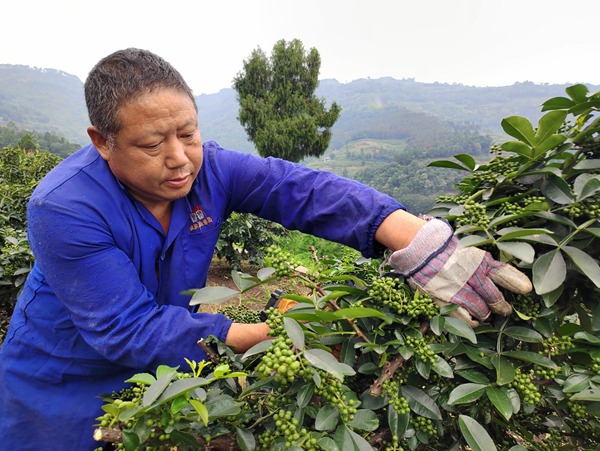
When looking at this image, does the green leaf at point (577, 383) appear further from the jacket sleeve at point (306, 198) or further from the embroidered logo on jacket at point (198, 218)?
the embroidered logo on jacket at point (198, 218)

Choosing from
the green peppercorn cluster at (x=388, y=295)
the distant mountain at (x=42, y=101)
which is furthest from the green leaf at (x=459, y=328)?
the distant mountain at (x=42, y=101)

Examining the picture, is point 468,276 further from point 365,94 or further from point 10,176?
point 365,94

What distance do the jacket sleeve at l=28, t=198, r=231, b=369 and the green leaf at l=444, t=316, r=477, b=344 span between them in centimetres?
55

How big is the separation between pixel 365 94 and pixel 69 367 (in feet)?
321

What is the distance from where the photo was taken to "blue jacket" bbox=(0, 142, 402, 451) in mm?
1017

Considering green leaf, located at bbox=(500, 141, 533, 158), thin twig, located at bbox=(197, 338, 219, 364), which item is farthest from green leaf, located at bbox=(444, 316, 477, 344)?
thin twig, located at bbox=(197, 338, 219, 364)

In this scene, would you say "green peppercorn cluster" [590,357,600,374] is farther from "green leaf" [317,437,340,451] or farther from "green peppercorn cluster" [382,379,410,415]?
"green leaf" [317,437,340,451]

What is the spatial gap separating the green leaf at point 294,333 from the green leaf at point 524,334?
0.54 metres

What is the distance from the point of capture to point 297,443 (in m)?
0.67

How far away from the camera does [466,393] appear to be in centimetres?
83

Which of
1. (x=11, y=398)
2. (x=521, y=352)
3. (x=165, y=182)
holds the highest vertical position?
(x=165, y=182)

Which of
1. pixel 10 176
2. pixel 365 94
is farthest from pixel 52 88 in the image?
pixel 10 176

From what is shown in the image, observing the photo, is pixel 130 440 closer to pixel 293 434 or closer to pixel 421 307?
pixel 293 434

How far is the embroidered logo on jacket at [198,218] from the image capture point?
135 centimetres
